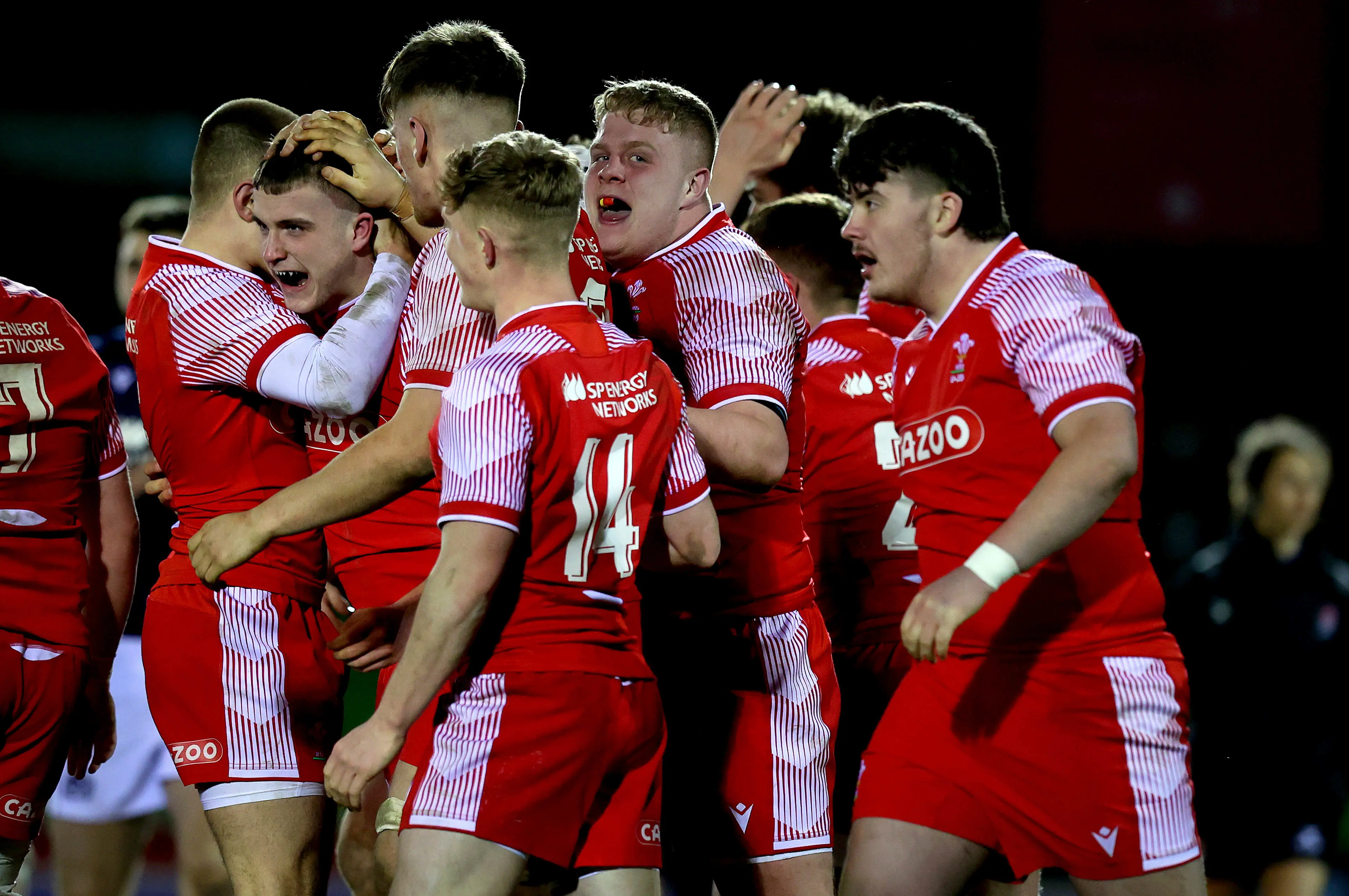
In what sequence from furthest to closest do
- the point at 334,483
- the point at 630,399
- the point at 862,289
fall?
the point at 862,289 < the point at 334,483 < the point at 630,399

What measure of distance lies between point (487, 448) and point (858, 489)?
236 centimetres

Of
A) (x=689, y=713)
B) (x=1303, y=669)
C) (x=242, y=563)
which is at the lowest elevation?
(x=1303, y=669)

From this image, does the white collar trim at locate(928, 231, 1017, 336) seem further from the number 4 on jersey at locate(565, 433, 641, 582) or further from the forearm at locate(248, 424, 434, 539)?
the forearm at locate(248, 424, 434, 539)

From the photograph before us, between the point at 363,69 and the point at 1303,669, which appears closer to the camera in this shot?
the point at 1303,669

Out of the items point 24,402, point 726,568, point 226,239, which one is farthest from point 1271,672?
point 24,402

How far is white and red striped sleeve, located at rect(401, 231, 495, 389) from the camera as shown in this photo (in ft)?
11.1

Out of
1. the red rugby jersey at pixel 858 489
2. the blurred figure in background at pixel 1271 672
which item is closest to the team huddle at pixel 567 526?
the red rugby jersey at pixel 858 489

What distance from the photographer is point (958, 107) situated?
409 inches

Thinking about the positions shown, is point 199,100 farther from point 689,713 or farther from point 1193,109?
point 689,713

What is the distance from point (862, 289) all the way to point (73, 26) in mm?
8316

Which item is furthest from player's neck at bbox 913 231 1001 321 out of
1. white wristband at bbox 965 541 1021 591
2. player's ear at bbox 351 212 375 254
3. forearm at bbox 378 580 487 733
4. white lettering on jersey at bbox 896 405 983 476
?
player's ear at bbox 351 212 375 254

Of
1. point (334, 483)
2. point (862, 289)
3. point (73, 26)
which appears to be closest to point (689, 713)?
point (334, 483)

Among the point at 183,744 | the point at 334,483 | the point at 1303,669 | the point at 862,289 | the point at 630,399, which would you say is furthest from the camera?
the point at 1303,669

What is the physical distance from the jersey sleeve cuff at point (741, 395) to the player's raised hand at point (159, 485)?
5.11ft
